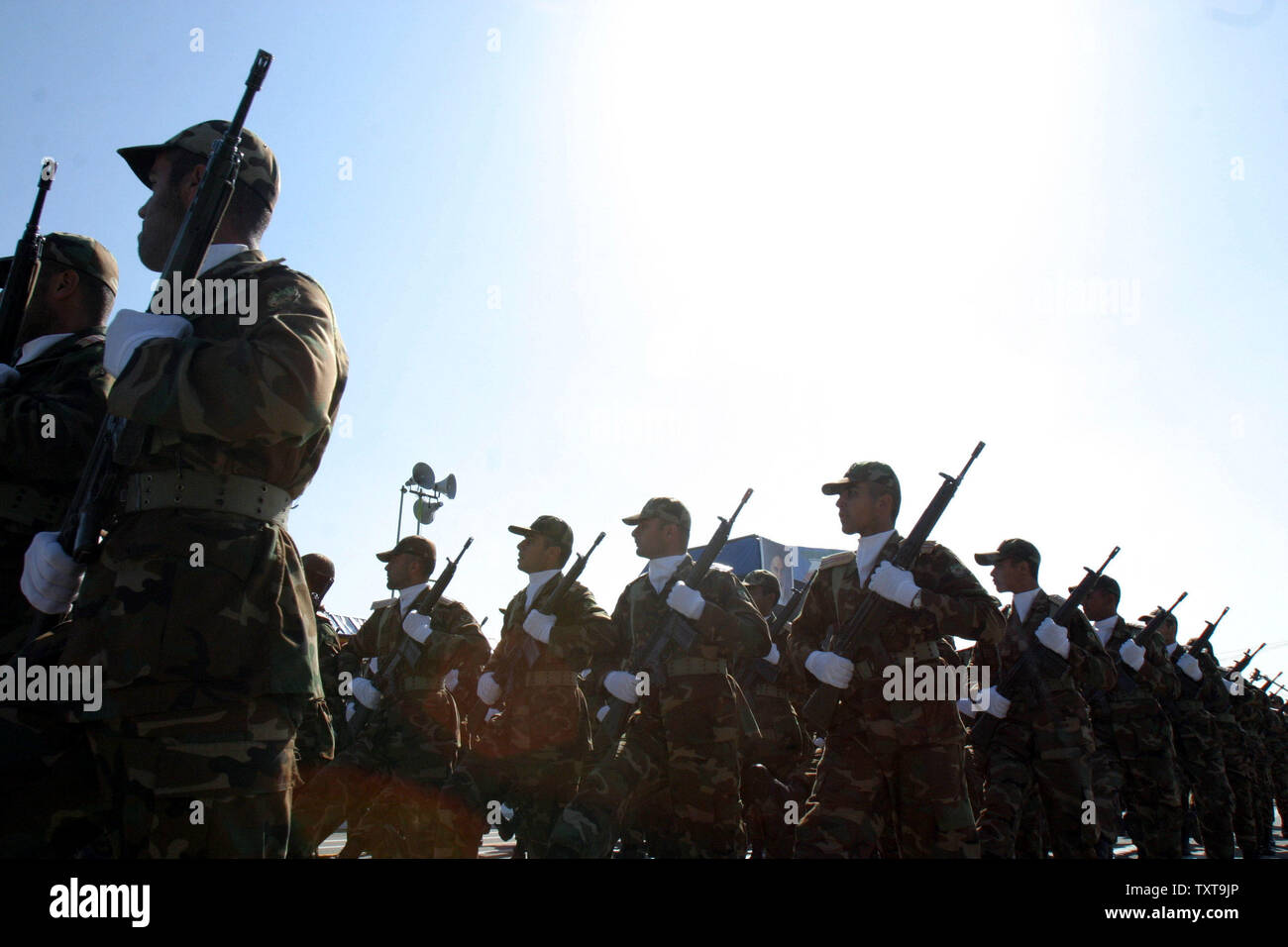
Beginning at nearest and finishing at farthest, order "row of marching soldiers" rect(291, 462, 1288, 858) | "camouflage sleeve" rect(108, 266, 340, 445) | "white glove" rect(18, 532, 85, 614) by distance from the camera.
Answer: "camouflage sleeve" rect(108, 266, 340, 445) < "white glove" rect(18, 532, 85, 614) < "row of marching soldiers" rect(291, 462, 1288, 858)

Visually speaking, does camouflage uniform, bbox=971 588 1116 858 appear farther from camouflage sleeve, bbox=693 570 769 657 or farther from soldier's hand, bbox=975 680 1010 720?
camouflage sleeve, bbox=693 570 769 657

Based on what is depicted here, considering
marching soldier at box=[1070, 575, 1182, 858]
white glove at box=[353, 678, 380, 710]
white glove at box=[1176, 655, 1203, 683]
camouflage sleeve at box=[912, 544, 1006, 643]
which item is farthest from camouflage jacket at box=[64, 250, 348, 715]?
white glove at box=[1176, 655, 1203, 683]

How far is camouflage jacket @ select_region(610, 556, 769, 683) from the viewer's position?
591 cm

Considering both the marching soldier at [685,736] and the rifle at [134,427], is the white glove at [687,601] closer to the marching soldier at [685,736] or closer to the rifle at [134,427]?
the marching soldier at [685,736]

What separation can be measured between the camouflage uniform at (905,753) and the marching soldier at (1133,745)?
3.76 m

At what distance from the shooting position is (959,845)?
4.47m

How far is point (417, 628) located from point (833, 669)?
3.81 m

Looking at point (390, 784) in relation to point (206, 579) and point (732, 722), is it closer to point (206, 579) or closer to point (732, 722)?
point (732, 722)

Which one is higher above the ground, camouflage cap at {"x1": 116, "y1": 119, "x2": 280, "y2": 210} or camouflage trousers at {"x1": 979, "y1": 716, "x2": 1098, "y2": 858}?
camouflage cap at {"x1": 116, "y1": 119, "x2": 280, "y2": 210}

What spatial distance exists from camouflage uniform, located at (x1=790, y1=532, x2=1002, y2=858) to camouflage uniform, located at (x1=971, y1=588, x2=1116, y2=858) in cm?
204

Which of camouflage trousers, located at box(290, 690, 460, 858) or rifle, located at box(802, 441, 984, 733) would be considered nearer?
rifle, located at box(802, 441, 984, 733)
